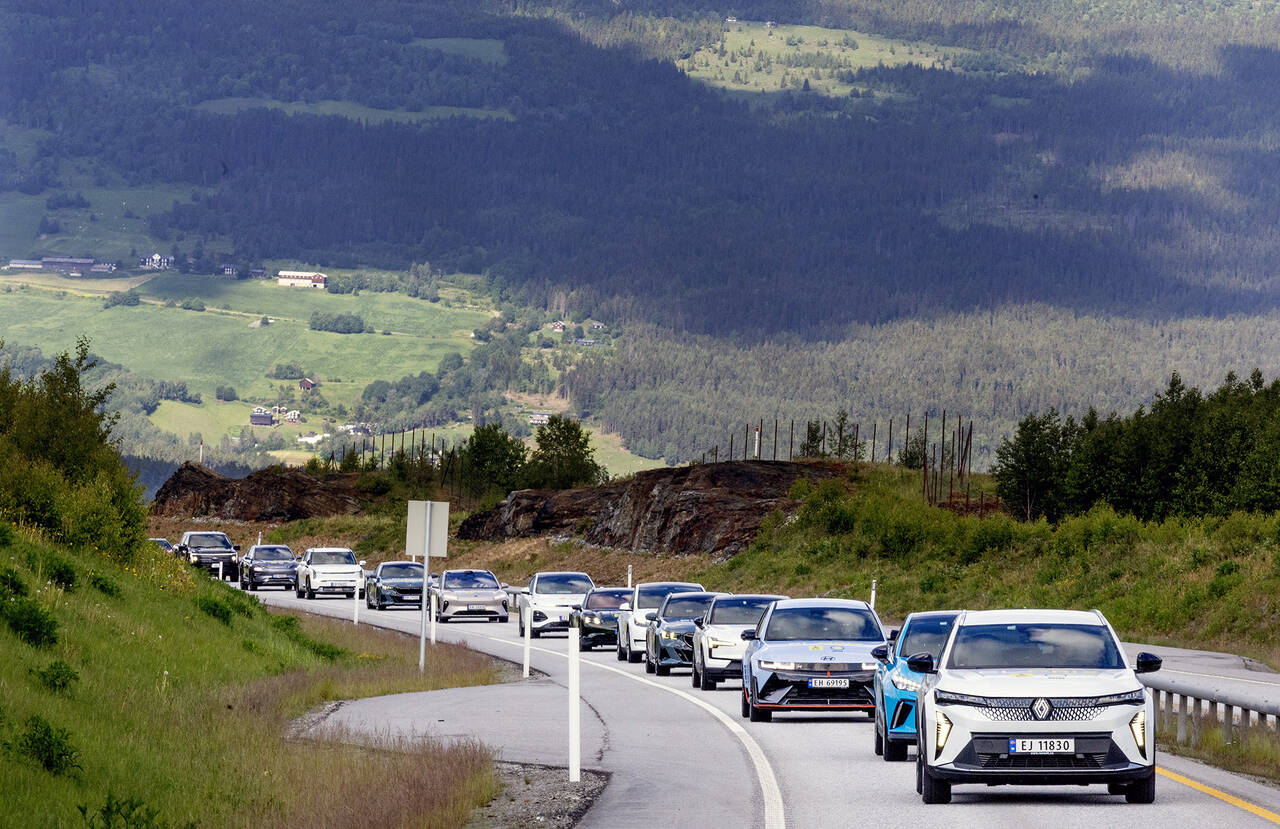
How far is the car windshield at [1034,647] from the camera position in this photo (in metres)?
15.8

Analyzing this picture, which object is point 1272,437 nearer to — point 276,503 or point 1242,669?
point 1242,669

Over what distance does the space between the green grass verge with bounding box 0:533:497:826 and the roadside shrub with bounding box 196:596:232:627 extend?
0.21 feet

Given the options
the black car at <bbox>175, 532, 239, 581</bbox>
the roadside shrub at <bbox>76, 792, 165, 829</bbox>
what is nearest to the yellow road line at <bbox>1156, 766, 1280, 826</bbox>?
the roadside shrub at <bbox>76, 792, 165, 829</bbox>

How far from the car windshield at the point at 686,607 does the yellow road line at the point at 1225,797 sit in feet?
50.1

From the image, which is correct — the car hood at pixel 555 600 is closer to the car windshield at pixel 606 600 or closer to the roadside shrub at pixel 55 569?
the car windshield at pixel 606 600

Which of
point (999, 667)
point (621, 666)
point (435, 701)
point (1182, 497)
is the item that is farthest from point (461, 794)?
point (1182, 497)

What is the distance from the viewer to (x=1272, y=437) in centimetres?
7694

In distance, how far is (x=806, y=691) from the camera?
2319cm

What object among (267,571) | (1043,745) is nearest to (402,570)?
(267,571)

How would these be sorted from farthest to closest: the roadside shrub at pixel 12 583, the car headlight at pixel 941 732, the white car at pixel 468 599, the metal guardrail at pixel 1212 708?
the white car at pixel 468 599
the roadside shrub at pixel 12 583
the metal guardrail at pixel 1212 708
the car headlight at pixel 941 732

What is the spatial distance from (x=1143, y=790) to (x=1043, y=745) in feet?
3.38

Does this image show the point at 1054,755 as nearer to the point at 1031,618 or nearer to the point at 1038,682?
the point at 1038,682

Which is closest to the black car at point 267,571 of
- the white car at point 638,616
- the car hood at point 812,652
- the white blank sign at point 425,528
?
the white car at point 638,616

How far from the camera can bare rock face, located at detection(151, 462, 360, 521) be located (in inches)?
5832
